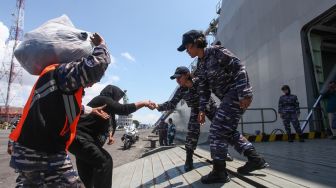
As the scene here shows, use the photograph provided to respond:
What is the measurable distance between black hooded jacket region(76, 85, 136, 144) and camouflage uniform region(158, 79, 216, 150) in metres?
1.06

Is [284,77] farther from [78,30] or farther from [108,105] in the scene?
[78,30]

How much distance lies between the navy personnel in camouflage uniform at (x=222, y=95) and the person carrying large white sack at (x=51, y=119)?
1.69 metres

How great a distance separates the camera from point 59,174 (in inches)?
72.4

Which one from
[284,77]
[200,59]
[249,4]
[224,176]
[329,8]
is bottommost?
[224,176]

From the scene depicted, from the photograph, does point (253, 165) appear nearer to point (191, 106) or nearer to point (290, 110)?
point (191, 106)

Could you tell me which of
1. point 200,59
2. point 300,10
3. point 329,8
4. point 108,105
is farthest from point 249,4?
point 108,105

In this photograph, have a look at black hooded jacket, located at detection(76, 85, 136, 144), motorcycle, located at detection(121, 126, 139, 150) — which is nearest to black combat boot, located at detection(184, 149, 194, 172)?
black hooded jacket, located at detection(76, 85, 136, 144)

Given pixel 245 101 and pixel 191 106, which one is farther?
pixel 191 106

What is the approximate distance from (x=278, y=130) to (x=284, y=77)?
1.81m

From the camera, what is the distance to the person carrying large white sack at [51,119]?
1774mm

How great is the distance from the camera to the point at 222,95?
343 cm

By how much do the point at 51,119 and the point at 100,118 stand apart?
5.37 ft

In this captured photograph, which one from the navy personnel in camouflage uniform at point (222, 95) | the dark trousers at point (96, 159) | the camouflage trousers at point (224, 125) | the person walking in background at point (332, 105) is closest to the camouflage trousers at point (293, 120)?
the person walking in background at point (332, 105)

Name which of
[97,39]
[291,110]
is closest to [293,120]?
[291,110]
